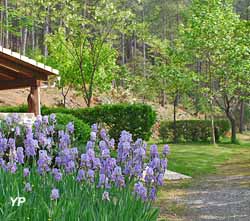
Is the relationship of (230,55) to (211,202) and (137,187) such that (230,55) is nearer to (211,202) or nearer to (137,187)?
(211,202)

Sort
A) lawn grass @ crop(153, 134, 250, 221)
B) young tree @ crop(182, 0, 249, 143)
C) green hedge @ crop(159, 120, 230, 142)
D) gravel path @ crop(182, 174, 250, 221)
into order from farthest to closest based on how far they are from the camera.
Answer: green hedge @ crop(159, 120, 230, 142) < young tree @ crop(182, 0, 249, 143) < lawn grass @ crop(153, 134, 250, 221) < gravel path @ crop(182, 174, 250, 221)

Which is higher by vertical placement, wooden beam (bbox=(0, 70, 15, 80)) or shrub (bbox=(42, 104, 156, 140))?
wooden beam (bbox=(0, 70, 15, 80))

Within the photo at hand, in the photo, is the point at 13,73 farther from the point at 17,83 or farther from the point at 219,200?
the point at 219,200

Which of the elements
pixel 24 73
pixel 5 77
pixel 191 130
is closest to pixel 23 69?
pixel 24 73

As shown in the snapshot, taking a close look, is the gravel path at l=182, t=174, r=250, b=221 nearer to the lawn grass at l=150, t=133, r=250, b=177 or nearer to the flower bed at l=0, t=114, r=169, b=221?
the lawn grass at l=150, t=133, r=250, b=177

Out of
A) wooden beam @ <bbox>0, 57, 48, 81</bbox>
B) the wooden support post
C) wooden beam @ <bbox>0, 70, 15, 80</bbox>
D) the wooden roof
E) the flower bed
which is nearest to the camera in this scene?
the flower bed

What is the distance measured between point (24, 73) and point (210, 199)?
17.7 ft

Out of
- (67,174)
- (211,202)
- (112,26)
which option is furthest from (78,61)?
Answer: (67,174)

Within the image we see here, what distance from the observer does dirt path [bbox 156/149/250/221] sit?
6.39 metres

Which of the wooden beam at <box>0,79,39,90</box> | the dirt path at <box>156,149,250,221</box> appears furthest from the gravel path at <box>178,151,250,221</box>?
the wooden beam at <box>0,79,39,90</box>

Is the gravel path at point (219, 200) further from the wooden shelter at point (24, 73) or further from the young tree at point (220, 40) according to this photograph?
the young tree at point (220, 40)

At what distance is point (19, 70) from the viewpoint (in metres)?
10.2

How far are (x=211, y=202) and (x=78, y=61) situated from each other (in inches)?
586

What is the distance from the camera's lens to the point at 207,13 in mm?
19156
